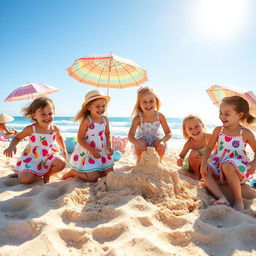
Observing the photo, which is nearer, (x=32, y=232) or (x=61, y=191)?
(x=32, y=232)

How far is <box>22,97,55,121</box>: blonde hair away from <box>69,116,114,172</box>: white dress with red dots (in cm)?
69

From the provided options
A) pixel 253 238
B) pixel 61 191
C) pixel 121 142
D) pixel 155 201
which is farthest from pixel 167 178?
pixel 121 142

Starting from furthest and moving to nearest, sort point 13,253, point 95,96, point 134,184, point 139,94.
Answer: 1. point 139,94
2. point 95,96
3. point 134,184
4. point 13,253

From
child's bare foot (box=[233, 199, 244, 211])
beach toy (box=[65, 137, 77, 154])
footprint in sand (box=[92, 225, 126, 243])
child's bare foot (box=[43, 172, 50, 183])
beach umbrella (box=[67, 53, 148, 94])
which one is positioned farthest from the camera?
beach toy (box=[65, 137, 77, 154])

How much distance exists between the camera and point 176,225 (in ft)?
7.00

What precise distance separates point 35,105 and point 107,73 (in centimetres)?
207

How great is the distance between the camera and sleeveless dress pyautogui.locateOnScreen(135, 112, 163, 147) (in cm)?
403

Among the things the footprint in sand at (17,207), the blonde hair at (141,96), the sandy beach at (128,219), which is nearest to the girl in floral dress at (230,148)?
the sandy beach at (128,219)

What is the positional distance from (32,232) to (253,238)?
1846mm

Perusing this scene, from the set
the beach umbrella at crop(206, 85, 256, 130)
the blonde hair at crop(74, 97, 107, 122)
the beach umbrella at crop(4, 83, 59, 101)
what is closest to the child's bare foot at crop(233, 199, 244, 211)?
the beach umbrella at crop(206, 85, 256, 130)

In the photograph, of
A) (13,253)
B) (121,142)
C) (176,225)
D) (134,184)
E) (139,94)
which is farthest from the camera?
(121,142)

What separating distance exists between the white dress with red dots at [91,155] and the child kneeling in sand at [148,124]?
46 centimetres

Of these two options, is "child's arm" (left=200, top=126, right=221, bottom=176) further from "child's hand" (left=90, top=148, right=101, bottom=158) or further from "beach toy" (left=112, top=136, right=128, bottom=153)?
"beach toy" (left=112, top=136, right=128, bottom=153)

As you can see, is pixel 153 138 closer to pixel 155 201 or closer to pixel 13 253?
pixel 155 201
